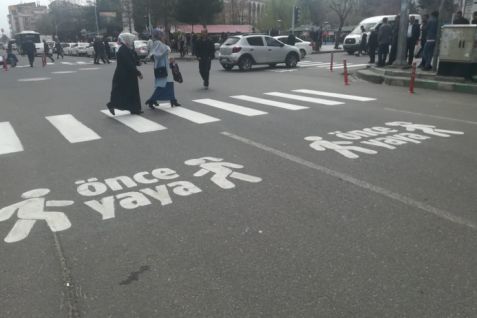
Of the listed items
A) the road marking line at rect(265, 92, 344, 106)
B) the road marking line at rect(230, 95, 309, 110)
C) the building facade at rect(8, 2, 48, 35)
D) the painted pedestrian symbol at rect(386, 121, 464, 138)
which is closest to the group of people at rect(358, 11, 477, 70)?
the road marking line at rect(265, 92, 344, 106)

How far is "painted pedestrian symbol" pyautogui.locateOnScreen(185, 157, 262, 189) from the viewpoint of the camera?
5.19 metres

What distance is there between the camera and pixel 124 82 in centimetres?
971

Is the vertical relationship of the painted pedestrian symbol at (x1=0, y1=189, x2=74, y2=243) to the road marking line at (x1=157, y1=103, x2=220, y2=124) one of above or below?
below

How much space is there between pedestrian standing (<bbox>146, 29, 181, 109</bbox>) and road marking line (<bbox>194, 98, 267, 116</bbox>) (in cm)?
93

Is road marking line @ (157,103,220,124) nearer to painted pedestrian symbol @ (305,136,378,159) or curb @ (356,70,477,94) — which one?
painted pedestrian symbol @ (305,136,378,159)

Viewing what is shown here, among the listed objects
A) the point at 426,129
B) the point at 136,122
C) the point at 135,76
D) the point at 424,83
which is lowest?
the point at 136,122

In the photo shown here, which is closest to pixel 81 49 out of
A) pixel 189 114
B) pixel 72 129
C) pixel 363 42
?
pixel 363 42

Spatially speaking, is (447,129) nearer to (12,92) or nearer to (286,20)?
(12,92)

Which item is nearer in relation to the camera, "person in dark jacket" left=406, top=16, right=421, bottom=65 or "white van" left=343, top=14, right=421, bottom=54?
"person in dark jacket" left=406, top=16, right=421, bottom=65

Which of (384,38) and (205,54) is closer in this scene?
(205,54)

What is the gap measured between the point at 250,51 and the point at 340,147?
51.1 feet

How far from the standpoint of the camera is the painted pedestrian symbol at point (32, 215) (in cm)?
400

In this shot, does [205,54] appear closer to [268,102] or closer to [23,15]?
[268,102]

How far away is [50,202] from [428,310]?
3.83 metres
